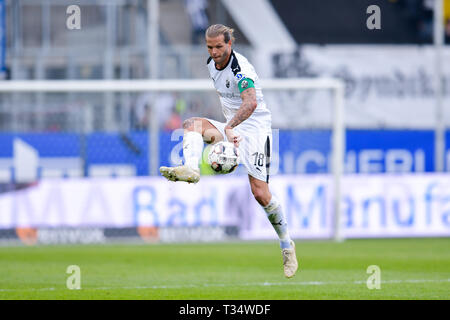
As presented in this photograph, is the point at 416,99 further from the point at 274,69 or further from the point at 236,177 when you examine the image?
the point at 236,177

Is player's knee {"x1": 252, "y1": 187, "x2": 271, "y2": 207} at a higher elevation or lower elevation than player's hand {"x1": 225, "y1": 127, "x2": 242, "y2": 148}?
lower

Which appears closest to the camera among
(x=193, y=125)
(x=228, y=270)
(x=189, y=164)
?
(x=189, y=164)

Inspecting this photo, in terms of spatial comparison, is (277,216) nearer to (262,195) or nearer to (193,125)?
(262,195)

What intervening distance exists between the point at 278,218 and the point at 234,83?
147 centimetres

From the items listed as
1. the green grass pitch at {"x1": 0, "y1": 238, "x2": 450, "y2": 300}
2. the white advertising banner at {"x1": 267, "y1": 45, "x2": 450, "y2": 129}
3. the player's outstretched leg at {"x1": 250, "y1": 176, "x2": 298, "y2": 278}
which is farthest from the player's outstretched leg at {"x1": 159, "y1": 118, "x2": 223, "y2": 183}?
the white advertising banner at {"x1": 267, "y1": 45, "x2": 450, "y2": 129}

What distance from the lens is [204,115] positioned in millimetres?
17984

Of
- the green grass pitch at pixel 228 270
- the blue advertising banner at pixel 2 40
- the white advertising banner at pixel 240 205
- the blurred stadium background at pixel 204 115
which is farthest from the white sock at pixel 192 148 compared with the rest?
the blue advertising banner at pixel 2 40

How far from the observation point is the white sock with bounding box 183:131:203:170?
8.49 m

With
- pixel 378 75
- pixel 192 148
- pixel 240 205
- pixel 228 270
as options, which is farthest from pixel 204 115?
pixel 192 148

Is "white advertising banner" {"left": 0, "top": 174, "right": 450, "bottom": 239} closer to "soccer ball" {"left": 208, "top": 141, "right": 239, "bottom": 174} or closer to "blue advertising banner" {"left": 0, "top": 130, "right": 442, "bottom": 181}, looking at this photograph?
"blue advertising banner" {"left": 0, "top": 130, "right": 442, "bottom": 181}

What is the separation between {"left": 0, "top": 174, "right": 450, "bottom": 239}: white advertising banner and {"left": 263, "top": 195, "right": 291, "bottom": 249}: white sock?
570cm

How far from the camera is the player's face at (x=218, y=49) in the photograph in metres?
8.50

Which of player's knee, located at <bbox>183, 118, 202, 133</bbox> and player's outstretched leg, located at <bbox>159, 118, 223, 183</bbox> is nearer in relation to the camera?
player's outstretched leg, located at <bbox>159, 118, 223, 183</bbox>

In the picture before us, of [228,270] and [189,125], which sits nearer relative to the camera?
[189,125]
